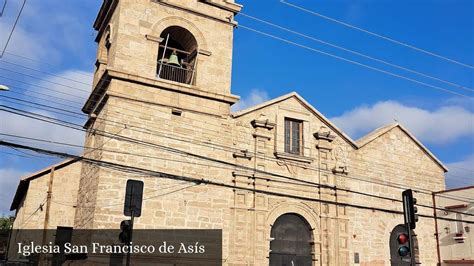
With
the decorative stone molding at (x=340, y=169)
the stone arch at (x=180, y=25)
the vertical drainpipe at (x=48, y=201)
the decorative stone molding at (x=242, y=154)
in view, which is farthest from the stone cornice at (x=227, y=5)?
the vertical drainpipe at (x=48, y=201)

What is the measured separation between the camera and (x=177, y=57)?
1727cm

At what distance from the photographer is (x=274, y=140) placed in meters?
17.6

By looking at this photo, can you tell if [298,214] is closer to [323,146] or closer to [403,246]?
[323,146]

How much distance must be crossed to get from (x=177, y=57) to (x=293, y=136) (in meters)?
5.43

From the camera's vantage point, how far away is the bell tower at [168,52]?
50.5 ft

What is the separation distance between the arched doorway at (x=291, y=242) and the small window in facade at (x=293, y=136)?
2.54m

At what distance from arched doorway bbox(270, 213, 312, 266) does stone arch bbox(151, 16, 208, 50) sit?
703 cm

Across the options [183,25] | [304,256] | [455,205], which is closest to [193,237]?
[304,256]

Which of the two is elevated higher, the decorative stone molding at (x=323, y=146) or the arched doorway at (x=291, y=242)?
the decorative stone molding at (x=323, y=146)

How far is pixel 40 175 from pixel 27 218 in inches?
63.4

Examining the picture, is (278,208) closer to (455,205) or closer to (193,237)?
(193,237)

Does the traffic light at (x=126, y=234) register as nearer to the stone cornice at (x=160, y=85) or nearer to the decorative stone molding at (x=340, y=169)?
the stone cornice at (x=160, y=85)

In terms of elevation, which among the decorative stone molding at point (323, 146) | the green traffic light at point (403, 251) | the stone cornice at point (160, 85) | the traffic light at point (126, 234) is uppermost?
the stone cornice at point (160, 85)

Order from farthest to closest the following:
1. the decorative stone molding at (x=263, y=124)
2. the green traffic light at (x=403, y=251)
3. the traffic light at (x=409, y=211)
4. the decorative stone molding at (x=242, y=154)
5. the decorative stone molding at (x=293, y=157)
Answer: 1. the decorative stone molding at (x=293, y=157)
2. the decorative stone molding at (x=263, y=124)
3. the decorative stone molding at (x=242, y=154)
4. the traffic light at (x=409, y=211)
5. the green traffic light at (x=403, y=251)
